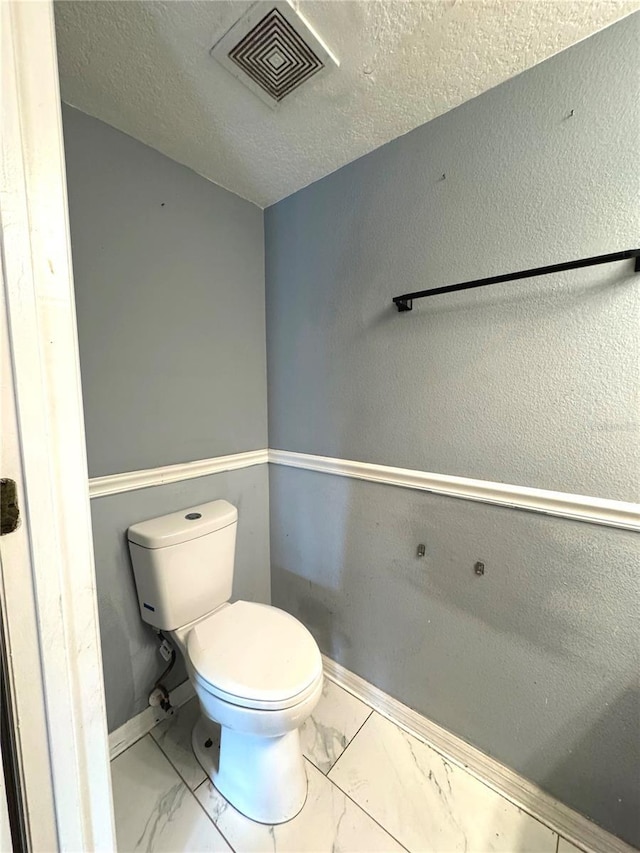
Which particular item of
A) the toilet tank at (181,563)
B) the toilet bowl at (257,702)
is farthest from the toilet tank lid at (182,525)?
the toilet bowl at (257,702)

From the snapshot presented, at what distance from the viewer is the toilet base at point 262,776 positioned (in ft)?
3.15

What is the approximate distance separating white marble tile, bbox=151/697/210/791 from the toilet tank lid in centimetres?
72

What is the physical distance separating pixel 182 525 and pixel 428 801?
1.13 meters

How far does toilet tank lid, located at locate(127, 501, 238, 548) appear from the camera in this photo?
1.09 m

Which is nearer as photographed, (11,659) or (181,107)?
(11,659)

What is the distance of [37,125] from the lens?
1.57ft

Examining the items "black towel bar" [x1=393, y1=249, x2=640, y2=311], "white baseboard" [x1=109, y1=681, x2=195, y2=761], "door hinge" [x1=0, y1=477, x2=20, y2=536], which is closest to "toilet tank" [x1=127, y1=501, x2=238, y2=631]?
"white baseboard" [x1=109, y1=681, x2=195, y2=761]

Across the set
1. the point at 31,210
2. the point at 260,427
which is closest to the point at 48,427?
the point at 31,210

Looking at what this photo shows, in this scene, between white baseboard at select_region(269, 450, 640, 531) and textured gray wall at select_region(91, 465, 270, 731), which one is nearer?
white baseboard at select_region(269, 450, 640, 531)

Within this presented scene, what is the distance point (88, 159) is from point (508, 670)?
1.97 metres

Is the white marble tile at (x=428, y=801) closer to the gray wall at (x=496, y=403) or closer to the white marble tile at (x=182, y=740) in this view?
the gray wall at (x=496, y=403)

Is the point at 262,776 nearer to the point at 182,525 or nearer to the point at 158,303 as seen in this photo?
the point at 182,525

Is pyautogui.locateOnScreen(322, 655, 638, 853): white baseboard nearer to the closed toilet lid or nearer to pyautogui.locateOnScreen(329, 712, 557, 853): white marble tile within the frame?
→ pyautogui.locateOnScreen(329, 712, 557, 853): white marble tile

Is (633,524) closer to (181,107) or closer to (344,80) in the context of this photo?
(344,80)
